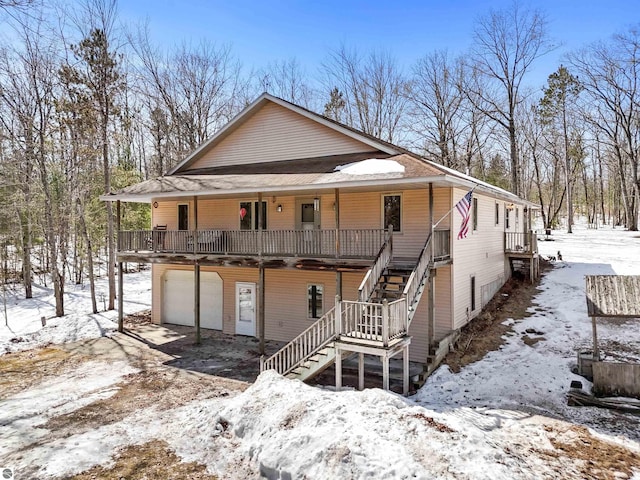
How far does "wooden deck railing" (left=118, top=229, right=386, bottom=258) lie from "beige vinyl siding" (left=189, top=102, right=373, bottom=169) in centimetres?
379

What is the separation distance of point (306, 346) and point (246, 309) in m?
6.56

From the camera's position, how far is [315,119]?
53.2ft

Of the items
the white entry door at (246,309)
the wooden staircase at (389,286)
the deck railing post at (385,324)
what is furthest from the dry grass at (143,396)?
the wooden staircase at (389,286)

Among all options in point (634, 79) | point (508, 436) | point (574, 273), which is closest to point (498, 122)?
point (634, 79)

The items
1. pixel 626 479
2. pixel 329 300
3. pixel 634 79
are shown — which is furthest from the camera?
pixel 634 79

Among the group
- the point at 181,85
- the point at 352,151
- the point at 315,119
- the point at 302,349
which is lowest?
the point at 302,349

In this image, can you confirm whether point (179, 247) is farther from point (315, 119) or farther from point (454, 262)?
point (454, 262)

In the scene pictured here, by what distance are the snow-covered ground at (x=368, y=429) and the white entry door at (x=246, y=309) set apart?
5566 millimetres

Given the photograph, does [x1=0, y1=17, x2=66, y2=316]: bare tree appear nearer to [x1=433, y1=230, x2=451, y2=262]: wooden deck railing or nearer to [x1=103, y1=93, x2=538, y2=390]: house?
[x1=103, y1=93, x2=538, y2=390]: house

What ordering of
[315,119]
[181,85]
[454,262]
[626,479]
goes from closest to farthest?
[626,479] < [454,262] < [315,119] < [181,85]

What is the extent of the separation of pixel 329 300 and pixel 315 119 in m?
7.03

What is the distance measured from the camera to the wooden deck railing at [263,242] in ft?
44.7

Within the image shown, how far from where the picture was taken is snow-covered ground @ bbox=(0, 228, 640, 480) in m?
6.82

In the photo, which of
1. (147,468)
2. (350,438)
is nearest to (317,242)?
(350,438)
